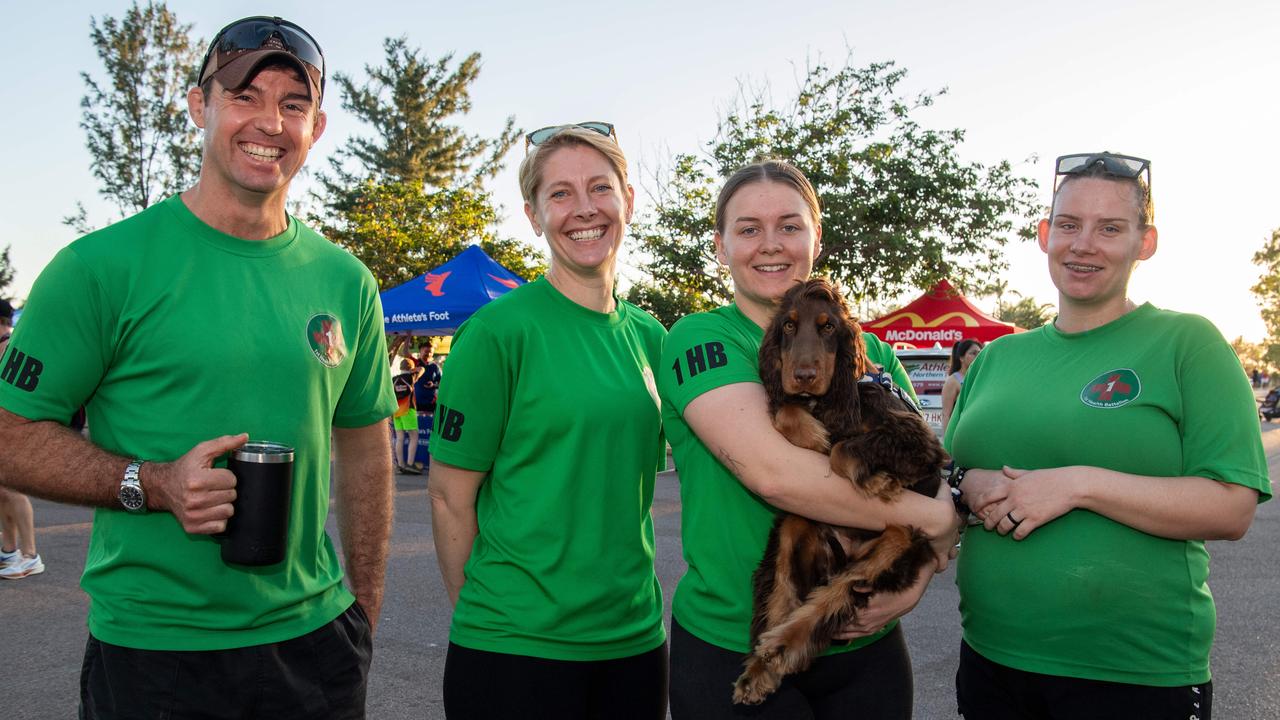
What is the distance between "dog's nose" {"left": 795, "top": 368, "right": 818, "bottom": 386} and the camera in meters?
2.42

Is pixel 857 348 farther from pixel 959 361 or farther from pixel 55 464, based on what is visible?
pixel 959 361

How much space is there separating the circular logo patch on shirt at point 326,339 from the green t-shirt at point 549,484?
1.08 feet

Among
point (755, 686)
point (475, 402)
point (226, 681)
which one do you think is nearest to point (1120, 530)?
point (755, 686)

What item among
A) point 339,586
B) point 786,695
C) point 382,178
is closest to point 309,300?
point 339,586

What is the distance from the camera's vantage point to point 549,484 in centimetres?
257

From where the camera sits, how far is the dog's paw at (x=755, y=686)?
7.47 ft

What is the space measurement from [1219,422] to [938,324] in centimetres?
1821

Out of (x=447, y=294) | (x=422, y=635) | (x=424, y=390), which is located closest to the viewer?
(x=422, y=635)

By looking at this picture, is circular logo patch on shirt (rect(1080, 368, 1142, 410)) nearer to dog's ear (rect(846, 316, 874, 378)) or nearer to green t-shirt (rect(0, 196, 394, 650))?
dog's ear (rect(846, 316, 874, 378))

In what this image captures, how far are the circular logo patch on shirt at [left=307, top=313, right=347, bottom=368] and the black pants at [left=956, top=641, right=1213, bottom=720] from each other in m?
2.22

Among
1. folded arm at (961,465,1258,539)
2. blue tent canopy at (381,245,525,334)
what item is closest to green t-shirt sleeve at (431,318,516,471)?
folded arm at (961,465,1258,539)

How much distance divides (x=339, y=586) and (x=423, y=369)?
13753 millimetres

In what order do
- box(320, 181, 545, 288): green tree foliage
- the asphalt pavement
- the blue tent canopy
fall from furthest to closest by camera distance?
box(320, 181, 545, 288): green tree foliage → the blue tent canopy → the asphalt pavement

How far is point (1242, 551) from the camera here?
30.7ft
